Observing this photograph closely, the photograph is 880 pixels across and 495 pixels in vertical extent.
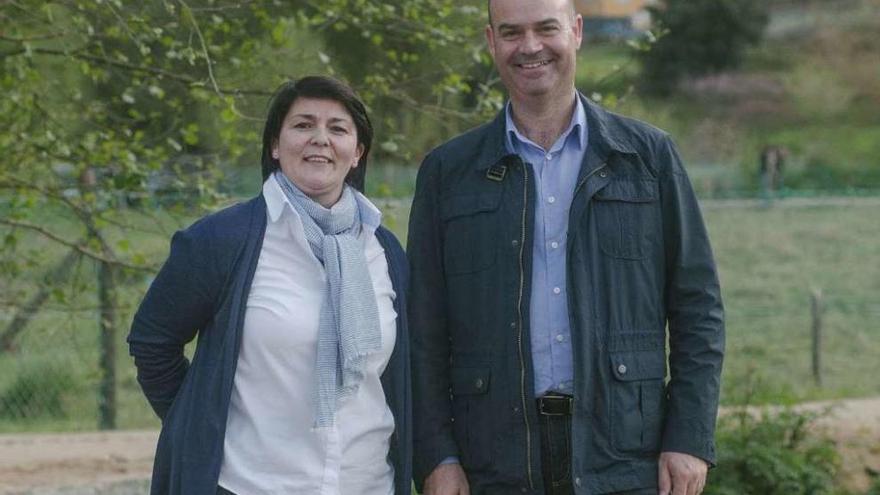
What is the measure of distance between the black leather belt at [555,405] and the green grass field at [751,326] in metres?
3.62

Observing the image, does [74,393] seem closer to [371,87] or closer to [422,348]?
[371,87]

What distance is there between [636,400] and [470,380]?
1.26ft

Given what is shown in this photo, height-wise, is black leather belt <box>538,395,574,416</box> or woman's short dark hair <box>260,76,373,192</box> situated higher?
woman's short dark hair <box>260,76,373,192</box>

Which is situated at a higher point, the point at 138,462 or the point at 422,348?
the point at 422,348

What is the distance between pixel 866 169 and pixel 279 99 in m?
31.7

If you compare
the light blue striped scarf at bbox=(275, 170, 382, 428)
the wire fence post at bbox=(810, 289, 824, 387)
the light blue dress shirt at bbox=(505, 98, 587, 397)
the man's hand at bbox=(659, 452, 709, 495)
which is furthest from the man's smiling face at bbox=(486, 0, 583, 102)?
the wire fence post at bbox=(810, 289, 824, 387)

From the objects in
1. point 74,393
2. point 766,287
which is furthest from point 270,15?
point 766,287

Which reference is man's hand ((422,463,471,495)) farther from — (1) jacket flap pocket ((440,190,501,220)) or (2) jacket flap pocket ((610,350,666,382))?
(1) jacket flap pocket ((440,190,501,220))

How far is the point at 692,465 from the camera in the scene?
341cm

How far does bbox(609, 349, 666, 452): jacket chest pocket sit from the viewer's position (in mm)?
3379

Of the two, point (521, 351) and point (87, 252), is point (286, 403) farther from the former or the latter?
point (87, 252)

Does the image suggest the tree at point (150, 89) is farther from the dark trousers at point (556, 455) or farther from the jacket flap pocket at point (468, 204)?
the dark trousers at point (556, 455)

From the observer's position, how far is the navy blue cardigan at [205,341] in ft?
10.8

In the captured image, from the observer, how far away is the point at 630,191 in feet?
11.2
